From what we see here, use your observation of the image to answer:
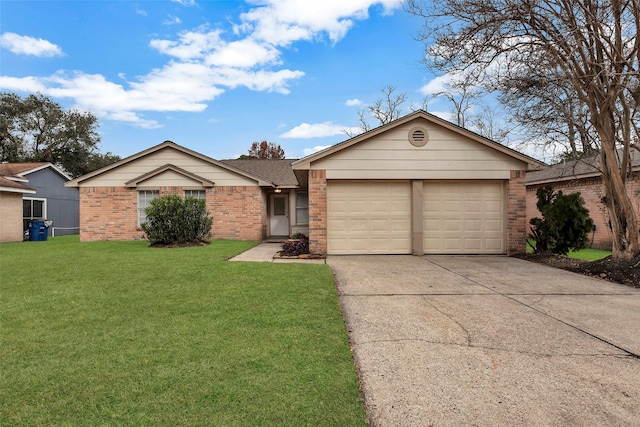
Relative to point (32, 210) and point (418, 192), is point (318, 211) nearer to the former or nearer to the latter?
point (418, 192)

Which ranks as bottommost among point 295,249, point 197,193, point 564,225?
point 295,249

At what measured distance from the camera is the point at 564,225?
30.7 ft

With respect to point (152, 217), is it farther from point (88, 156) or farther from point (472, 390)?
point (88, 156)

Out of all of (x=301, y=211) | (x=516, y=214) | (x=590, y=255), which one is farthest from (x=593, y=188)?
(x=301, y=211)

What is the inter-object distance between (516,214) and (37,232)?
20561 mm

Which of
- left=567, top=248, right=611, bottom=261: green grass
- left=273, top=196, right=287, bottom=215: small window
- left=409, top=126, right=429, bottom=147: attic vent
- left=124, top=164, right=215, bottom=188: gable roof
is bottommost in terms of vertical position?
left=567, top=248, right=611, bottom=261: green grass

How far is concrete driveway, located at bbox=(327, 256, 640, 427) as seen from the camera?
7.56 ft

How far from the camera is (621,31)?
24.1 ft

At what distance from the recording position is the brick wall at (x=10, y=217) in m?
15.1

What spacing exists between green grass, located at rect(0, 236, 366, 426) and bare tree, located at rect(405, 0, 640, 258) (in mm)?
6566

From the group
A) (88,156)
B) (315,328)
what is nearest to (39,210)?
(88,156)

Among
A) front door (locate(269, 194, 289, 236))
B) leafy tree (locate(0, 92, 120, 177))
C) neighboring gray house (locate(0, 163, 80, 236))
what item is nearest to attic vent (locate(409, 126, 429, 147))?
front door (locate(269, 194, 289, 236))

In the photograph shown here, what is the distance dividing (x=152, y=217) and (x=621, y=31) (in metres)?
14.3

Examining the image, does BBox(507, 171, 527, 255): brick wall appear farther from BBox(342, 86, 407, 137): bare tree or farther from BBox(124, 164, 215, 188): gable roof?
BBox(342, 86, 407, 137): bare tree
